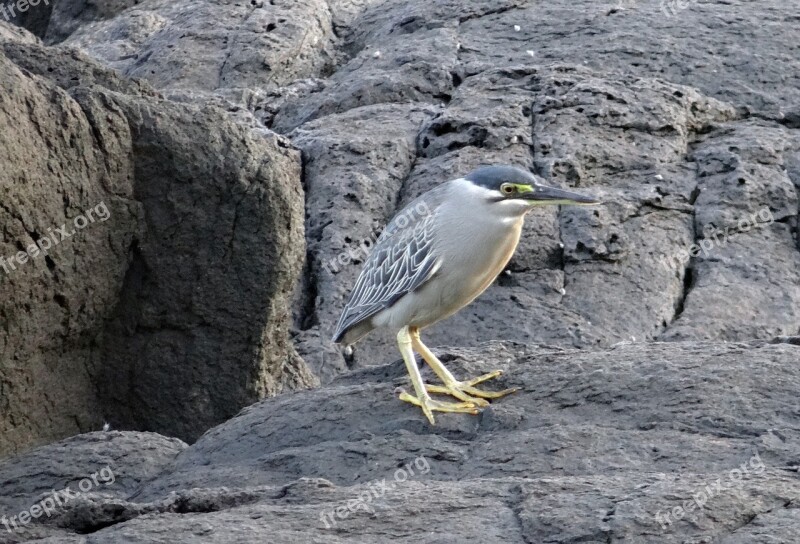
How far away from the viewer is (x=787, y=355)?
6363 millimetres

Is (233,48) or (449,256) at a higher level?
(233,48)

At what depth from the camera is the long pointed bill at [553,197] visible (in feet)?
21.1

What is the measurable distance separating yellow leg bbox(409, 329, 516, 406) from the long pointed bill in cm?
89

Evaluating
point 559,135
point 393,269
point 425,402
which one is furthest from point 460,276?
point 559,135

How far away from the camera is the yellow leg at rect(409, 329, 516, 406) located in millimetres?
6512

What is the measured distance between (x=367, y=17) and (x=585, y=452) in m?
8.86

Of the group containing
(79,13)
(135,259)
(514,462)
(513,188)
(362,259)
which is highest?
(79,13)

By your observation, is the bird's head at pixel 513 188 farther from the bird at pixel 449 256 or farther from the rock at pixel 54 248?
the rock at pixel 54 248

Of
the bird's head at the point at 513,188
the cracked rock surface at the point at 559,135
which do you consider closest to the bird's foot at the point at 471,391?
the bird's head at the point at 513,188

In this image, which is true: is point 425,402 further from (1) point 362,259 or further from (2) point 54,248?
(1) point 362,259

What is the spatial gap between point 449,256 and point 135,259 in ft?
7.94

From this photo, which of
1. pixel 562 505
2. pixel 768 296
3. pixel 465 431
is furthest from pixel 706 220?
pixel 562 505

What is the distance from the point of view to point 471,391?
21.6 feet

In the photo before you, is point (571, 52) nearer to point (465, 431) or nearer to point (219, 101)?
point (219, 101)
